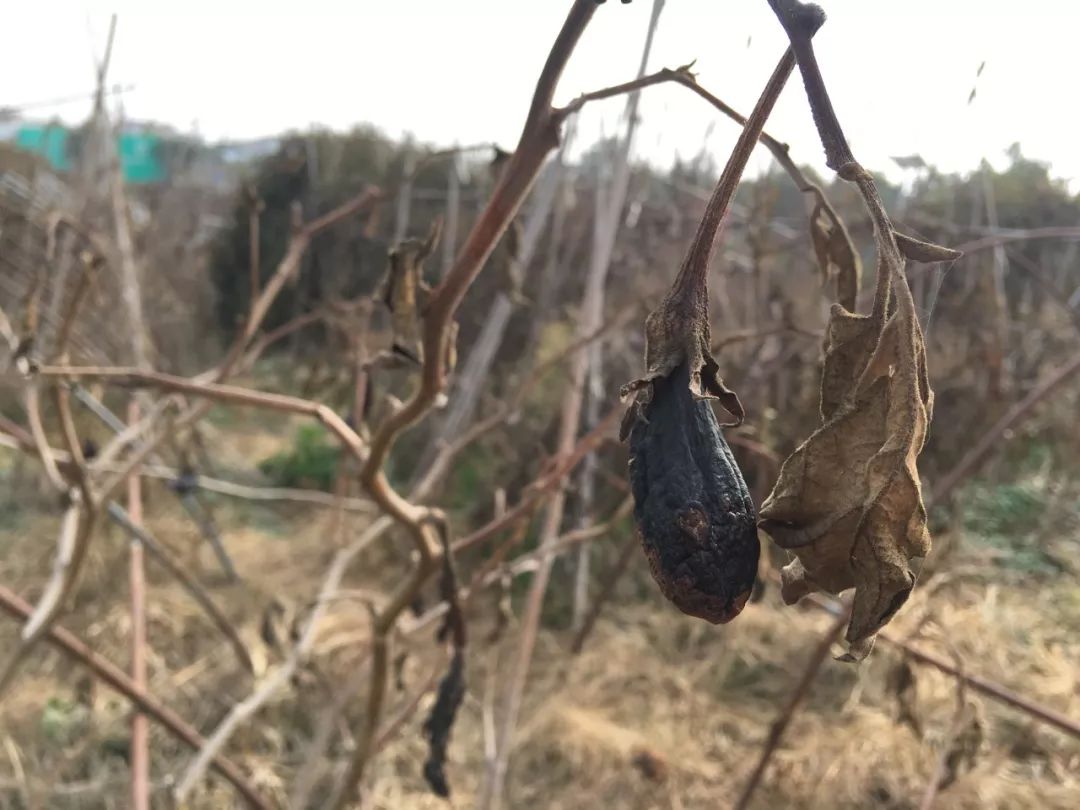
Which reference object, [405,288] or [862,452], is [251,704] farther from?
[862,452]

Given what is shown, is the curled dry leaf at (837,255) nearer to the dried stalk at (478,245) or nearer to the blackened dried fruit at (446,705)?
the dried stalk at (478,245)

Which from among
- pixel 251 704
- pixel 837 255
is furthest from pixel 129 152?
pixel 837 255

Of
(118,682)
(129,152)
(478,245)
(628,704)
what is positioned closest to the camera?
(478,245)

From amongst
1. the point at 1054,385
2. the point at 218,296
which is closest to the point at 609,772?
the point at 1054,385

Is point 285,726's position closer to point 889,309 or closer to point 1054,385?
point 1054,385

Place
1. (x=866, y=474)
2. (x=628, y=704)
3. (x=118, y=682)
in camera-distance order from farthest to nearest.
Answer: (x=628, y=704) → (x=118, y=682) → (x=866, y=474)

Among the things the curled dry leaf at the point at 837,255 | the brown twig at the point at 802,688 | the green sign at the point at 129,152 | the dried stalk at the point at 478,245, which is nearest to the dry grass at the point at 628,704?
the brown twig at the point at 802,688
